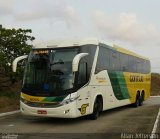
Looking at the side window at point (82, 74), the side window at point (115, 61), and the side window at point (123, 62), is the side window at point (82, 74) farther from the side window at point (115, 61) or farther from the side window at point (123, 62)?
the side window at point (123, 62)

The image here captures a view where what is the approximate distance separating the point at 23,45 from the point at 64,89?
848 centimetres

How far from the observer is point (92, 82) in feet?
56.4

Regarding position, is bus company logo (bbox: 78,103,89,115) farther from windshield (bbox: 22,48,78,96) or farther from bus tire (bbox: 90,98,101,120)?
bus tire (bbox: 90,98,101,120)

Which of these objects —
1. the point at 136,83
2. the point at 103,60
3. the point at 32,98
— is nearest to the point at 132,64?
the point at 136,83

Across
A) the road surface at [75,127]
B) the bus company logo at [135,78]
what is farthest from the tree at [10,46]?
the bus company logo at [135,78]

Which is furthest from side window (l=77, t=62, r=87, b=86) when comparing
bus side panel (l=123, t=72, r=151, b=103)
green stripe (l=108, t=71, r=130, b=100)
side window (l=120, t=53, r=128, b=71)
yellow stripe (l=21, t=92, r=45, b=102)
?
bus side panel (l=123, t=72, r=151, b=103)

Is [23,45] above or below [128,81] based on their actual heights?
above

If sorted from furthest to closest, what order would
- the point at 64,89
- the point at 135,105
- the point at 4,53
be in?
1. the point at 135,105
2. the point at 4,53
3. the point at 64,89

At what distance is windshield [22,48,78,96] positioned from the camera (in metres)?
Result: 15.7

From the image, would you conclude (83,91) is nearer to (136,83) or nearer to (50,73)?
(50,73)

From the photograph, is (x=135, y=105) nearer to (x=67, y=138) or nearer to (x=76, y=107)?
(x=76, y=107)

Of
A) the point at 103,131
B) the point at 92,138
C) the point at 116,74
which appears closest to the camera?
the point at 92,138

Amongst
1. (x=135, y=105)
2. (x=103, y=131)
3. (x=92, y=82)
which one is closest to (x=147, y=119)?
(x=92, y=82)

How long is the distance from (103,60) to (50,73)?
11.4 feet
